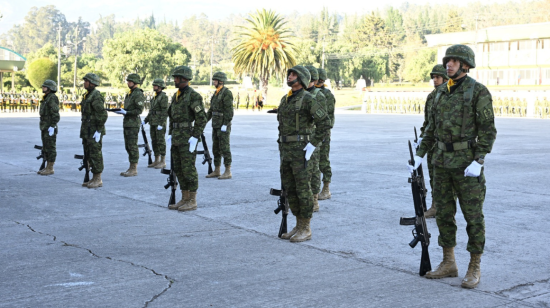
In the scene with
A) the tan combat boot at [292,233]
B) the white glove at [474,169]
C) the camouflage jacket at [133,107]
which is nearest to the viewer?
the white glove at [474,169]

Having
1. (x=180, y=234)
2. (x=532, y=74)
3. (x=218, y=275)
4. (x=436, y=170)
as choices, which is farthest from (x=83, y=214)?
(x=532, y=74)

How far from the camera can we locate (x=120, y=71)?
83.8 meters

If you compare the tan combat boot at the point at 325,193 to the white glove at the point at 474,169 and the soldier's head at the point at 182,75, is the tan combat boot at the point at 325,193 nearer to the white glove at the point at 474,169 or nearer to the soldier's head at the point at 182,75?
the soldier's head at the point at 182,75

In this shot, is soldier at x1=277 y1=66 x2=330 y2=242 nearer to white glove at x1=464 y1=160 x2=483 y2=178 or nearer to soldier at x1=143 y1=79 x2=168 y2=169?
white glove at x1=464 y1=160 x2=483 y2=178

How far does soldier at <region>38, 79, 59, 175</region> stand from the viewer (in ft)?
41.1

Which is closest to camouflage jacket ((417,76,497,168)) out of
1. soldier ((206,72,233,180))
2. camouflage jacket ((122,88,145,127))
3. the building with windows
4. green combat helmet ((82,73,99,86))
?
soldier ((206,72,233,180))

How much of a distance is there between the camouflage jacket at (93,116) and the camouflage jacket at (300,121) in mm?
4940

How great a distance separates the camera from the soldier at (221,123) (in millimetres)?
12523

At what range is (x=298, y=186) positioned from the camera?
7.20m

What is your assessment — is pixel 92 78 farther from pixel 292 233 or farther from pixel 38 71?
pixel 38 71

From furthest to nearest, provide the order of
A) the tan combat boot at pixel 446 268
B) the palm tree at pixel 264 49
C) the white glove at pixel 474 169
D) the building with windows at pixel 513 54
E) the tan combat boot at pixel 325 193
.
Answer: the building with windows at pixel 513 54
the palm tree at pixel 264 49
the tan combat boot at pixel 325 193
the tan combat boot at pixel 446 268
the white glove at pixel 474 169

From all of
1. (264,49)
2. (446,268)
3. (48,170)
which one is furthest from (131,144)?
(264,49)

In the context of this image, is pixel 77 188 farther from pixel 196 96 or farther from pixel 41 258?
pixel 41 258

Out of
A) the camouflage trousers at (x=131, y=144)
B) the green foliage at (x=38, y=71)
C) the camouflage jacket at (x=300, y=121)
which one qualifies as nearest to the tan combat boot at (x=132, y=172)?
the camouflage trousers at (x=131, y=144)
